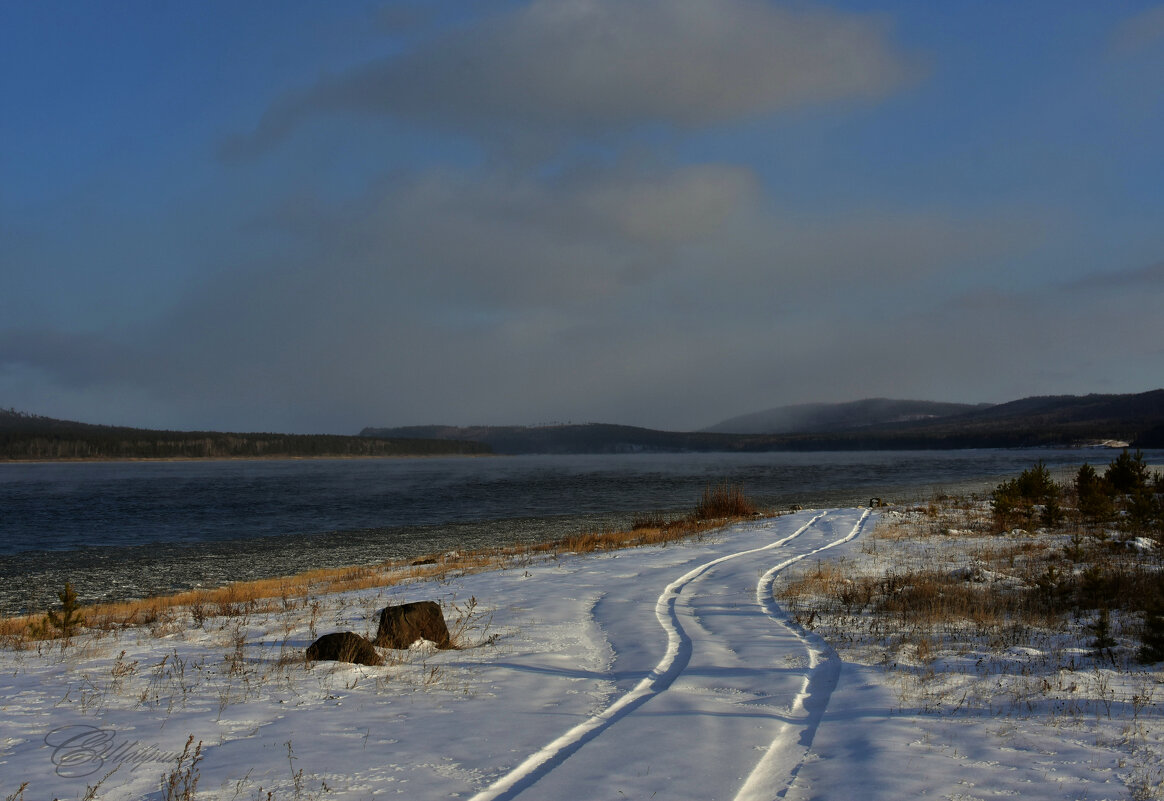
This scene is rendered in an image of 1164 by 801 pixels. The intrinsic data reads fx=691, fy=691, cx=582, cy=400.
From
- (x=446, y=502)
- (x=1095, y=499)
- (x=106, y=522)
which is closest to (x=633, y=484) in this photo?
(x=446, y=502)

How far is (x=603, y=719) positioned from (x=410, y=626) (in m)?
3.95

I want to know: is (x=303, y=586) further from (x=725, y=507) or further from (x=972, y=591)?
(x=725, y=507)

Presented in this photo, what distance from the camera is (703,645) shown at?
30.5 feet

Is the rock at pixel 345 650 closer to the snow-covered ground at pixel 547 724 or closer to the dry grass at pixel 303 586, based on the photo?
the snow-covered ground at pixel 547 724

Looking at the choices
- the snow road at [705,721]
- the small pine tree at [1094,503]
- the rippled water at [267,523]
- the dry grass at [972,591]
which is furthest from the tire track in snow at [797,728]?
the rippled water at [267,523]

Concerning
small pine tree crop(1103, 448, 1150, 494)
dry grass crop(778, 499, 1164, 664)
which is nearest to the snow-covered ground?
dry grass crop(778, 499, 1164, 664)

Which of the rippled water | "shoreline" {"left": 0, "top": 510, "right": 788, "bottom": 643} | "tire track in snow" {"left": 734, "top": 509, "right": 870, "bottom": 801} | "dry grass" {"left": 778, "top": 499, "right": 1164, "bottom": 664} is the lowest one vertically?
the rippled water

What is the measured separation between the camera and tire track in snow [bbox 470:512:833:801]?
4949 mm

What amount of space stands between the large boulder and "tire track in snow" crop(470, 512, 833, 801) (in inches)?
125

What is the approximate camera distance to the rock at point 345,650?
848cm

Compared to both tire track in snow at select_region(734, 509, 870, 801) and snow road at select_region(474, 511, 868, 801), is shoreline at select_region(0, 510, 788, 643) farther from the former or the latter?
tire track in snow at select_region(734, 509, 870, 801)

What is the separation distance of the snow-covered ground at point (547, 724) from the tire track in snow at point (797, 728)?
0.02 m

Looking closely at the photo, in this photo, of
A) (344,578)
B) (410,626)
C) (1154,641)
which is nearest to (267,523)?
(344,578)

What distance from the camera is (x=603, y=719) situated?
20.9 feet
